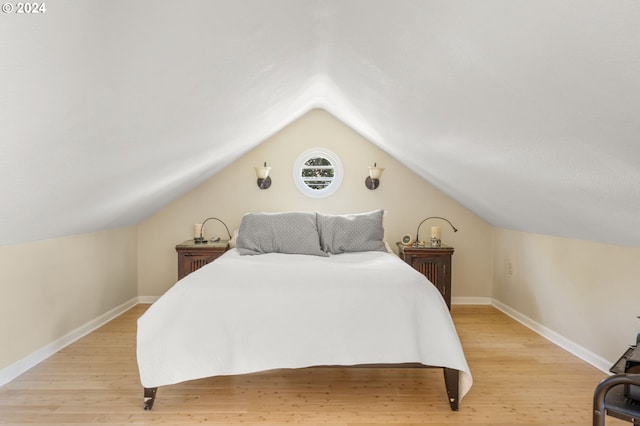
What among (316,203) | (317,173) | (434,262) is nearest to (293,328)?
(434,262)

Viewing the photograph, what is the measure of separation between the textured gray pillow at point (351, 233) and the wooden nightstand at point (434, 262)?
461mm

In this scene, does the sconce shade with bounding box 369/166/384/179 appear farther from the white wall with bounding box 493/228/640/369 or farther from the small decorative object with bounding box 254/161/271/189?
the white wall with bounding box 493/228/640/369

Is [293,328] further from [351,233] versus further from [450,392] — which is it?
[351,233]

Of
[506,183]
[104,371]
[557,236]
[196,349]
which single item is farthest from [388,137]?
[104,371]

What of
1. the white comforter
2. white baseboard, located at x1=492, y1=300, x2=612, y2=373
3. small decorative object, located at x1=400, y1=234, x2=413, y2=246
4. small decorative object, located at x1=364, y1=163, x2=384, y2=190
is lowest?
white baseboard, located at x1=492, y1=300, x2=612, y2=373

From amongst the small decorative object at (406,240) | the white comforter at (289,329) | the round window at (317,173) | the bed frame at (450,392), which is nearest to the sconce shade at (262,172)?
the round window at (317,173)

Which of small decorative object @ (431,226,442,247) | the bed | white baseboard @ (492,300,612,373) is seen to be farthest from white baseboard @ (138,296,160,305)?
white baseboard @ (492,300,612,373)

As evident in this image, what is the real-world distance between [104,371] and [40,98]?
2127mm

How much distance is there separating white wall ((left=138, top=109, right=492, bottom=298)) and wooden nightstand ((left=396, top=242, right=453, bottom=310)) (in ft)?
1.75

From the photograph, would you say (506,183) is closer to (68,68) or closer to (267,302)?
(267,302)

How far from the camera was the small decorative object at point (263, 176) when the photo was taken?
4918mm

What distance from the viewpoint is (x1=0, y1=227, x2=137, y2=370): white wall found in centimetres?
296

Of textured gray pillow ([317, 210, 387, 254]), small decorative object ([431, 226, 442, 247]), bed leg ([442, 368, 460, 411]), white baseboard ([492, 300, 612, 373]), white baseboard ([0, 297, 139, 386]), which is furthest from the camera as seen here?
small decorative object ([431, 226, 442, 247])

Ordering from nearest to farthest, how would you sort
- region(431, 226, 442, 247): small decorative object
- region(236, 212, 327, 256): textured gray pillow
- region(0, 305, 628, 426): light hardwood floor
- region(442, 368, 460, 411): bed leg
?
1. region(0, 305, 628, 426): light hardwood floor
2. region(442, 368, 460, 411): bed leg
3. region(236, 212, 327, 256): textured gray pillow
4. region(431, 226, 442, 247): small decorative object
